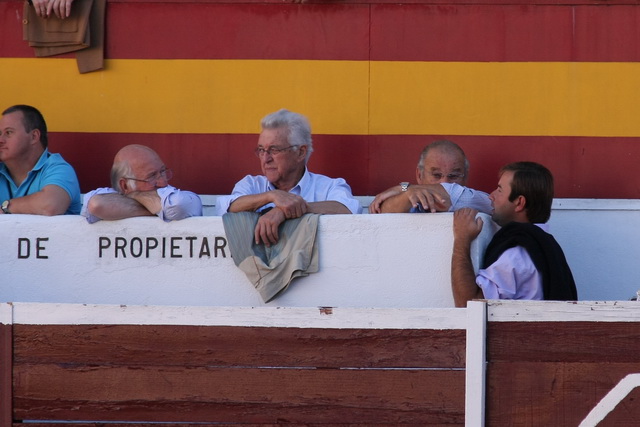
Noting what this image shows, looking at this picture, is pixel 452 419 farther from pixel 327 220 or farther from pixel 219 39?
pixel 219 39

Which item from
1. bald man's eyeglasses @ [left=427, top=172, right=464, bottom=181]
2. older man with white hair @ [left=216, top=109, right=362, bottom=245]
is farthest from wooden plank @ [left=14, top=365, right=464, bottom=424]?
bald man's eyeglasses @ [left=427, top=172, right=464, bottom=181]

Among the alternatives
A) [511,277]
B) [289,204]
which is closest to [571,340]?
[511,277]

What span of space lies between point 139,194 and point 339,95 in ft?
3.09

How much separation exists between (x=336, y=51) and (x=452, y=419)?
161 cm

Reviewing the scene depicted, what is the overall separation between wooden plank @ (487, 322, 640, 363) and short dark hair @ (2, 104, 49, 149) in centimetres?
190

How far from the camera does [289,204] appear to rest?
3658mm

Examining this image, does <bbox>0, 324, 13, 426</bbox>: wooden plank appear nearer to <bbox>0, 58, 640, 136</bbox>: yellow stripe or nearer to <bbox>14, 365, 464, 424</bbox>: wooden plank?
<bbox>14, 365, 464, 424</bbox>: wooden plank

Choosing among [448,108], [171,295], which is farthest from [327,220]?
[448,108]

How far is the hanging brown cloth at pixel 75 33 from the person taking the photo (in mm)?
4293

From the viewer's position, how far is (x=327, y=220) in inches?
144

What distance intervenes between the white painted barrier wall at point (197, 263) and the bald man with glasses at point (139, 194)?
43 millimetres

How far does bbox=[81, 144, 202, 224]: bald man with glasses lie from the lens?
12.2ft

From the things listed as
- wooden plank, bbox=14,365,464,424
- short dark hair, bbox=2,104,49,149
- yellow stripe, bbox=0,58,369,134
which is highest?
yellow stripe, bbox=0,58,369,134

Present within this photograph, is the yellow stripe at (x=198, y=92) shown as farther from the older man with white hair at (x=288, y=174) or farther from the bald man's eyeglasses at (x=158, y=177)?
the bald man's eyeglasses at (x=158, y=177)
